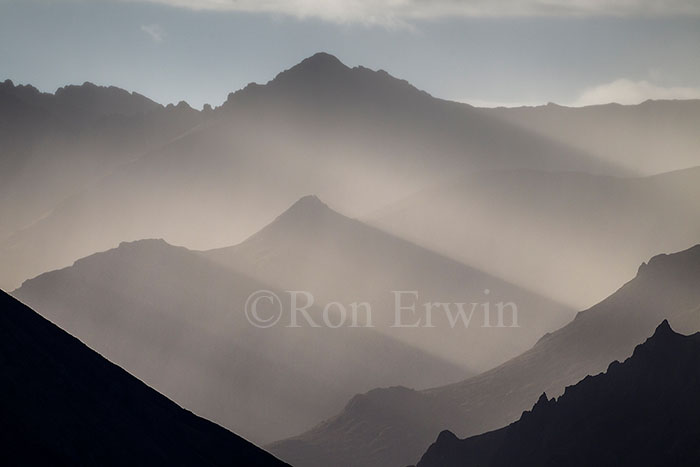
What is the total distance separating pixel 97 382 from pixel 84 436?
8347mm

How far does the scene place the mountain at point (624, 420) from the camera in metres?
99.0

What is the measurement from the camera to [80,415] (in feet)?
194

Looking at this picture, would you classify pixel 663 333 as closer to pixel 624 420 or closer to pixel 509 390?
pixel 624 420

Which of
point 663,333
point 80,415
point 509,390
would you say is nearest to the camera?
point 80,415

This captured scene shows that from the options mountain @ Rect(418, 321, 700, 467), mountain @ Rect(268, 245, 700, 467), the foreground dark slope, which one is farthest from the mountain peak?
the foreground dark slope

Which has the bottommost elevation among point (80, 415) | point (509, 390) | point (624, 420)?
point (80, 415)

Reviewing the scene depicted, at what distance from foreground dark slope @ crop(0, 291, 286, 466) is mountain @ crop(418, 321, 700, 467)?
147 feet

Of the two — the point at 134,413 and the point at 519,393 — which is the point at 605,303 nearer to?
the point at 519,393

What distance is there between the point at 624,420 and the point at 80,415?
209 feet

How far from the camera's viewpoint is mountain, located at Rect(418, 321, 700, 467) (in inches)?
3898

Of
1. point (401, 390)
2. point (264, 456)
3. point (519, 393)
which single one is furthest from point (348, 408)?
point (264, 456)

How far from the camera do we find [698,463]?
3656 inches

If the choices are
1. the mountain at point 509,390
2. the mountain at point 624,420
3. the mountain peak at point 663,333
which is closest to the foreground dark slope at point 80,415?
the mountain at point 624,420

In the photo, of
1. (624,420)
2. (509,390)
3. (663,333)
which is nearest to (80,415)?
(624,420)
